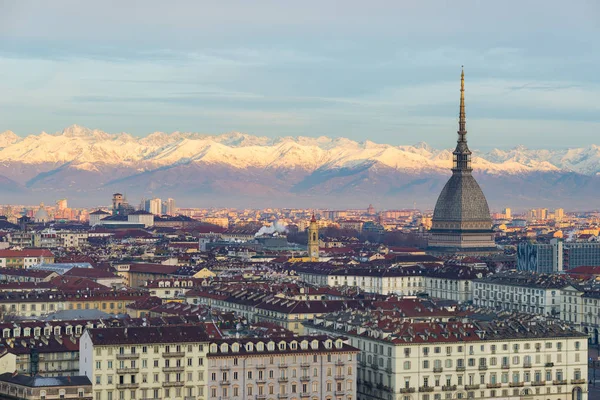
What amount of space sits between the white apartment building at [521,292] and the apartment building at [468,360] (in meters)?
35.0

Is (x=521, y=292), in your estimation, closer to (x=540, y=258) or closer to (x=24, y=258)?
(x=540, y=258)

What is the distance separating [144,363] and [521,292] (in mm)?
54652

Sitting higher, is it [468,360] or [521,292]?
[521,292]

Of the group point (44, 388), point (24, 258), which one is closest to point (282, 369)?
point (44, 388)

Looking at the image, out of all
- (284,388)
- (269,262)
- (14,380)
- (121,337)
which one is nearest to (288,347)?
(284,388)

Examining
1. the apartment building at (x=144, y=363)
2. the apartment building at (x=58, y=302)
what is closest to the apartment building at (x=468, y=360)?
the apartment building at (x=144, y=363)

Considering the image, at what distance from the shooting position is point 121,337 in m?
65.9

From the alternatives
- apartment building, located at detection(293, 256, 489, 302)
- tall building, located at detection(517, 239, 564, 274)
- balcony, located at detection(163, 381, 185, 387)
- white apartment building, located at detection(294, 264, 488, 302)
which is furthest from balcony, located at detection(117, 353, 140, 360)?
tall building, located at detection(517, 239, 564, 274)

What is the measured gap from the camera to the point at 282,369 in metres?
67.4

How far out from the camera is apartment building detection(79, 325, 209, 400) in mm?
64938

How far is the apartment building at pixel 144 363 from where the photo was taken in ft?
213

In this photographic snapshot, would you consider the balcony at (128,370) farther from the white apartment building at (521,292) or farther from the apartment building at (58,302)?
the white apartment building at (521,292)

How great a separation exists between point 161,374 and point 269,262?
91.7 m

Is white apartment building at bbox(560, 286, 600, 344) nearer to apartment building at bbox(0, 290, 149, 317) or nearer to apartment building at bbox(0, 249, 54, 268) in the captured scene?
apartment building at bbox(0, 290, 149, 317)
